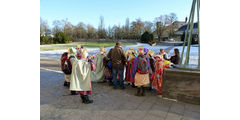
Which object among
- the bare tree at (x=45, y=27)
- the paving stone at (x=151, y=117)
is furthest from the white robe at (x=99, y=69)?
the bare tree at (x=45, y=27)

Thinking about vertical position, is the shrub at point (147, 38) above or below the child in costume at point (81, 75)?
above

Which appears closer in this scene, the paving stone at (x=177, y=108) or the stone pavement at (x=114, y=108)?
the stone pavement at (x=114, y=108)

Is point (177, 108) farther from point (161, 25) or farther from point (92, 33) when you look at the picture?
point (92, 33)

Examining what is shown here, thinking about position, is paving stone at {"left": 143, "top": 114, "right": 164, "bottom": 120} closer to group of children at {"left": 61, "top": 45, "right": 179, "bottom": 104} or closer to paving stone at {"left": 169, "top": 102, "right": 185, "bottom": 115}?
paving stone at {"left": 169, "top": 102, "right": 185, "bottom": 115}

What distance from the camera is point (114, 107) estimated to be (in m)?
3.33

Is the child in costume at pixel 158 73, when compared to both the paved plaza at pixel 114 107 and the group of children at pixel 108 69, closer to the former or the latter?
the group of children at pixel 108 69

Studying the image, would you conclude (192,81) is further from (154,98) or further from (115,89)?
(115,89)

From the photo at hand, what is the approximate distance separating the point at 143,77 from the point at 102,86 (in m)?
1.83

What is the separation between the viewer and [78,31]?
167 feet

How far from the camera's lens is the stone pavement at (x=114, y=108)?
292 cm
